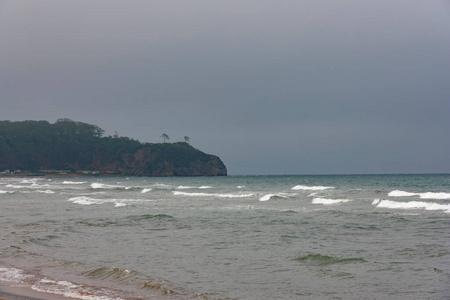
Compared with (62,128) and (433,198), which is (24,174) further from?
(433,198)

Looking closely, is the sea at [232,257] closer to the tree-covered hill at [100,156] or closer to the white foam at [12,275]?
the white foam at [12,275]

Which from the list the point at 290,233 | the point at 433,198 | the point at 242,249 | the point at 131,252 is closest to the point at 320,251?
the point at 242,249

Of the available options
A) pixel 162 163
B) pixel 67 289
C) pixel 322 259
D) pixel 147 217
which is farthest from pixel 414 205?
pixel 162 163

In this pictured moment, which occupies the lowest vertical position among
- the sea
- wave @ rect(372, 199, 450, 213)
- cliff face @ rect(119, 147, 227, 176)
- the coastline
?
the sea

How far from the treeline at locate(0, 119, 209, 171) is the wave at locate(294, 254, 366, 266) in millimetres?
154203

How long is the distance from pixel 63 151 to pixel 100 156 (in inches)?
489

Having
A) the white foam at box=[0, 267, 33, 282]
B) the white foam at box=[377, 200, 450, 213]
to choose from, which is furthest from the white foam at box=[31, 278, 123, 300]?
the white foam at box=[377, 200, 450, 213]

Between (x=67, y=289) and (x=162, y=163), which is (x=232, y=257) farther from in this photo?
(x=162, y=163)

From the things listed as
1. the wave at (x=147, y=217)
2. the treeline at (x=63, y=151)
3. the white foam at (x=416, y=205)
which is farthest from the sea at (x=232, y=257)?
the treeline at (x=63, y=151)

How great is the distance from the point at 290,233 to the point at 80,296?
9.41 m

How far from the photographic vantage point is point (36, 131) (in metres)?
177

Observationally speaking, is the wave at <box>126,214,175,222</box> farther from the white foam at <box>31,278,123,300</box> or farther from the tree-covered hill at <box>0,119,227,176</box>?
the tree-covered hill at <box>0,119,227,176</box>

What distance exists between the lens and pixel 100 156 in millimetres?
169000

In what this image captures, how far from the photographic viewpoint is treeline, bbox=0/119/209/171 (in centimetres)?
15862
